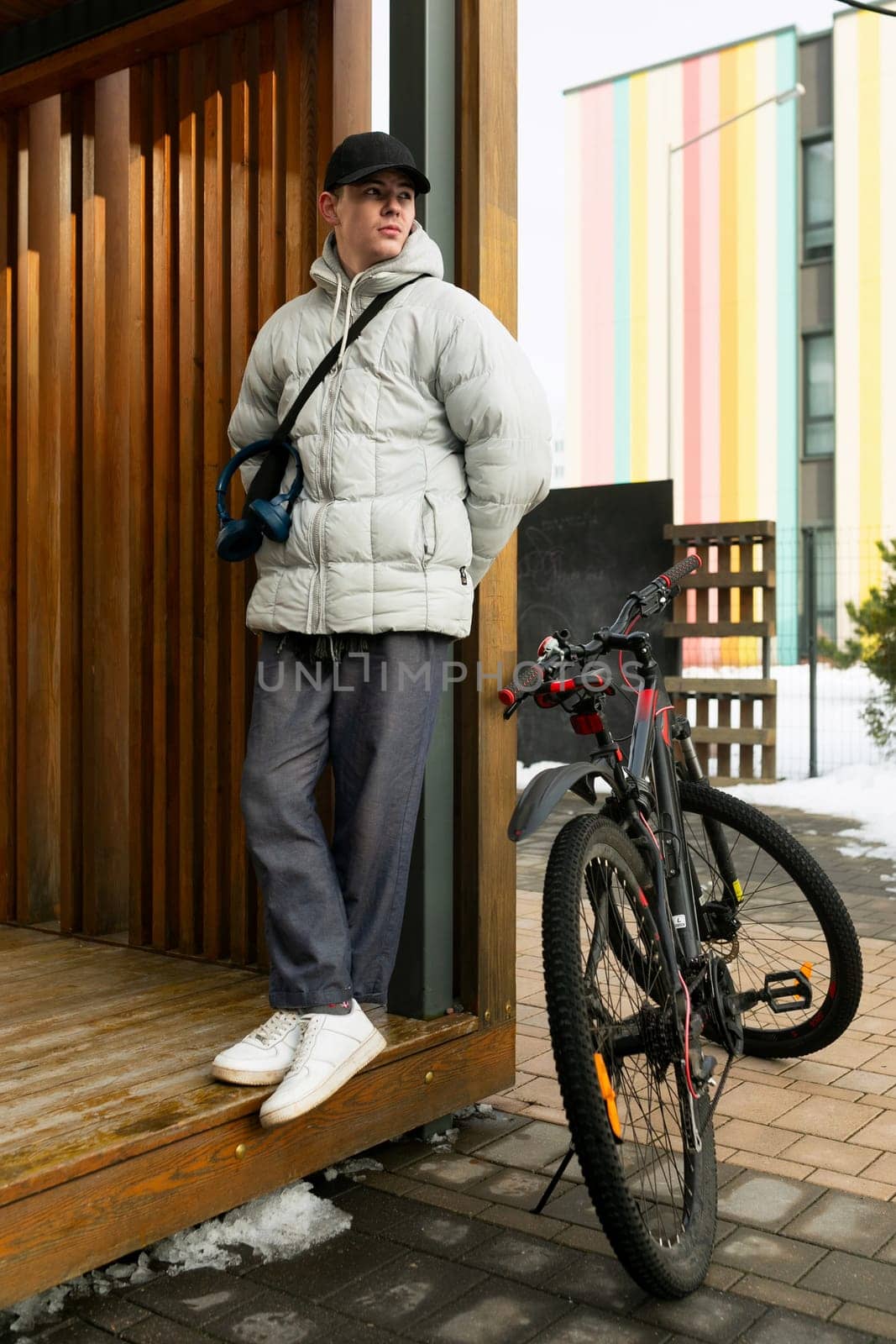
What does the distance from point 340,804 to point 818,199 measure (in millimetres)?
23261

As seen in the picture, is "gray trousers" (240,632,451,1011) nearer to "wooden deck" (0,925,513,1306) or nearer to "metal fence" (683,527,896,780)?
"wooden deck" (0,925,513,1306)

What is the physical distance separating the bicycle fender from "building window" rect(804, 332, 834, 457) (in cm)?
2182

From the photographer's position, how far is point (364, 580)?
2637 millimetres

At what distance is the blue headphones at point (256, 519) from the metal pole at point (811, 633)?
8.50m

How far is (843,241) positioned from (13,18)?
69.2ft

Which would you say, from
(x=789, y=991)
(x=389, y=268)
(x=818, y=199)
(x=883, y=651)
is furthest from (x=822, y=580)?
(x=389, y=268)

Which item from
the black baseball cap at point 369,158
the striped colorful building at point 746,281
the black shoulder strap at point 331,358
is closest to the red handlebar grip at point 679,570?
the black shoulder strap at point 331,358

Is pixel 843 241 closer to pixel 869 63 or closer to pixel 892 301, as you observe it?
pixel 892 301

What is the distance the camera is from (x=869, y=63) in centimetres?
2288

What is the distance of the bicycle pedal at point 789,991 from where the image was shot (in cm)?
352

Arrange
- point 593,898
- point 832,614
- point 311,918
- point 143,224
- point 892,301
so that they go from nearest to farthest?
point 593,898 → point 311,918 → point 143,224 → point 832,614 → point 892,301

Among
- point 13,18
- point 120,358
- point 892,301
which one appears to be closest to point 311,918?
point 120,358

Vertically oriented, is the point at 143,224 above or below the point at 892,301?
below

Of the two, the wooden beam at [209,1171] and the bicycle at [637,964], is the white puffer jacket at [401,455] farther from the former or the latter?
the wooden beam at [209,1171]
